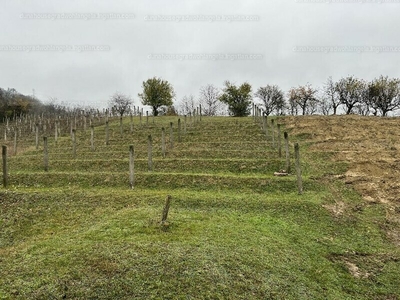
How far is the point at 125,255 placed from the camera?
23.1 ft

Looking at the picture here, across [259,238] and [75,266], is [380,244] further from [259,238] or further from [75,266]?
Answer: [75,266]

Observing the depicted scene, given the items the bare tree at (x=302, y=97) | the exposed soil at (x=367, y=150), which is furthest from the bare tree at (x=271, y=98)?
the exposed soil at (x=367, y=150)

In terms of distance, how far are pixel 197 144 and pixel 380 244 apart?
51.4 feet

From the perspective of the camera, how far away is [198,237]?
8461 millimetres

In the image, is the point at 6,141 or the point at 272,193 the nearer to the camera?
the point at 272,193

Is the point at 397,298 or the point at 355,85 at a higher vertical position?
the point at 355,85

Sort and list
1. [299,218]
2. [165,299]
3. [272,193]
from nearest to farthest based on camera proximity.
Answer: [165,299], [299,218], [272,193]

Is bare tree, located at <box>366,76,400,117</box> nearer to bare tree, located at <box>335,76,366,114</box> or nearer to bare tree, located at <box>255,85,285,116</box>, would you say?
bare tree, located at <box>335,76,366,114</box>

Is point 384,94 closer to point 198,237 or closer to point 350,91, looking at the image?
point 350,91

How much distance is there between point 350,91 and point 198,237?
4833 cm

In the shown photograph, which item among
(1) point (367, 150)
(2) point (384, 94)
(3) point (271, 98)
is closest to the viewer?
(1) point (367, 150)

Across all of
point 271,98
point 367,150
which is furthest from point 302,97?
point 367,150

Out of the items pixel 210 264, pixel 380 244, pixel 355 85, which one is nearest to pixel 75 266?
pixel 210 264

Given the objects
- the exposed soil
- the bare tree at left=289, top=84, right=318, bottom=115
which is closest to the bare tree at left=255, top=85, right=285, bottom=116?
the bare tree at left=289, top=84, right=318, bottom=115
